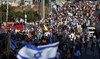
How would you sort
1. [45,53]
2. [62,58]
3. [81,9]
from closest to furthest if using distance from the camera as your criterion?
[45,53]
[62,58]
[81,9]

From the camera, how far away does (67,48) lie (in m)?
19.5

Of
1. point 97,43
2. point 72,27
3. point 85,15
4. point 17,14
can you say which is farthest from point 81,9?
point 97,43

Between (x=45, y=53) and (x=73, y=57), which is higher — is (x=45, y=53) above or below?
above

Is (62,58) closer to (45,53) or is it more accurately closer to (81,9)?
(45,53)

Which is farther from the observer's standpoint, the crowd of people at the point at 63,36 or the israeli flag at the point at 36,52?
the crowd of people at the point at 63,36

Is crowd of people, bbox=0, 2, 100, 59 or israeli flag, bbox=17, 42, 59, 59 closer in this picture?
israeli flag, bbox=17, 42, 59, 59

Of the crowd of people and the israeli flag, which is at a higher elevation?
the israeli flag

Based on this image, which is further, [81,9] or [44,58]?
[81,9]

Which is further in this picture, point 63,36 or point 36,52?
point 63,36

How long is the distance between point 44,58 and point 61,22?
22.4 meters

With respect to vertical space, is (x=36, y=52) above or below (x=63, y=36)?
above

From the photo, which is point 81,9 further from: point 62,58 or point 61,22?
point 62,58

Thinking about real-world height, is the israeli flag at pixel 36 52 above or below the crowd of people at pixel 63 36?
above

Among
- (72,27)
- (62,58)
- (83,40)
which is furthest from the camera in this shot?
(72,27)
